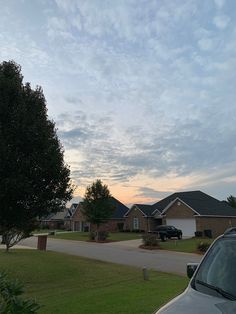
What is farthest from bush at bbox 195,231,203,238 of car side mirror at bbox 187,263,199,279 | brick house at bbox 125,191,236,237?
car side mirror at bbox 187,263,199,279

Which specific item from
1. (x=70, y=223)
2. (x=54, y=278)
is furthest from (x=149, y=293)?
(x=70, y=223)

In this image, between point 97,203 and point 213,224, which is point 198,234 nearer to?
point 213,224

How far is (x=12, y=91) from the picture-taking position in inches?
714

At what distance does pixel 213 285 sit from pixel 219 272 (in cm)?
25

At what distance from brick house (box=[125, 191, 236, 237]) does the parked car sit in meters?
48.7

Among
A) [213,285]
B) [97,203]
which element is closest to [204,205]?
[97,203]

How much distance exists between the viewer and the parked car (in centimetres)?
381

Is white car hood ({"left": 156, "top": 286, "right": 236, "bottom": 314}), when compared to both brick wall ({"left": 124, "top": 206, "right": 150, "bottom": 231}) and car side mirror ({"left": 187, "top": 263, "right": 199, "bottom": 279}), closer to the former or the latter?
car side mirror ({"left": 187, "top": 263, "right": 199, "bottom": 279})

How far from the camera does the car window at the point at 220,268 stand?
4441 mm

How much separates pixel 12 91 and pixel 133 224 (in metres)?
49.4

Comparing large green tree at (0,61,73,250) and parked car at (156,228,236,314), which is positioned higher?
large green tree at (0,61,73,250)

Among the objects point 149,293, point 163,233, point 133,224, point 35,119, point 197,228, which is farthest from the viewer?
point 133,224

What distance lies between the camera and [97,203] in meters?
51.0

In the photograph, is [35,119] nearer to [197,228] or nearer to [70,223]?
[197,228]
